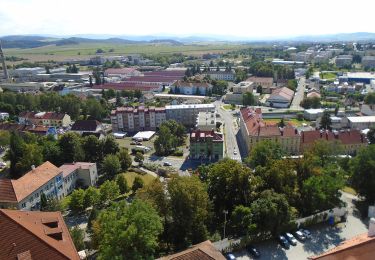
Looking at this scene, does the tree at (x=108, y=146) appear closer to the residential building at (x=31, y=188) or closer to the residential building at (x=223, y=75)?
the residential building at (x=31, y=188)

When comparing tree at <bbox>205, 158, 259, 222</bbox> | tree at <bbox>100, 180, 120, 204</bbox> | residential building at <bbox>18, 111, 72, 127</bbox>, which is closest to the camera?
tree at <bbox>205, 158, 259, 222</bbox>

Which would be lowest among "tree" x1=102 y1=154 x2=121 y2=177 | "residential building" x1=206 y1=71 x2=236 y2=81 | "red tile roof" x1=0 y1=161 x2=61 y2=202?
"tree" x1=102 y1=154 x2=121 y2=177

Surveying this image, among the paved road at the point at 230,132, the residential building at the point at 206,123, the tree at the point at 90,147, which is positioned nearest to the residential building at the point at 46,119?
the tree at the point at 90,147

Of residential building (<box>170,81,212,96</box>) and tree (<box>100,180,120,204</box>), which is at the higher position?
residential building (<box>170,81,212,96</box>)

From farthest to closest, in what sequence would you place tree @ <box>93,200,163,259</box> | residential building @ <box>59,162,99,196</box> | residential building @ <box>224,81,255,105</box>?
1. residential building @ <box>224,81,255,105</box>
2. residential building @ <box>59,162,99,196</box>
3. tree @ <box>93,200,163,259</box>

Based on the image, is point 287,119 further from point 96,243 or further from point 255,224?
point 96,243

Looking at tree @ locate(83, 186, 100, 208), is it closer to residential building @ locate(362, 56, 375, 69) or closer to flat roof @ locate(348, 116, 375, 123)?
flat roof @ locate(348, 116, 375, 123)

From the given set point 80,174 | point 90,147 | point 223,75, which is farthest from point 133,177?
point 223,75

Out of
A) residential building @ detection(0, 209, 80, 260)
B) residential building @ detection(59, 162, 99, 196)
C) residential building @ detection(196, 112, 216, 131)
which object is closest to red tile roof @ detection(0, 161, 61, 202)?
residential building @ detection(59, 162, 99, 196)
